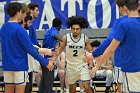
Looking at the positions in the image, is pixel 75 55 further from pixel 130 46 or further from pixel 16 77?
pixel 130 46

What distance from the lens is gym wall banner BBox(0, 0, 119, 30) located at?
11.0 m

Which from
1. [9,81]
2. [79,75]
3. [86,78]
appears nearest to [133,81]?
[9,81]

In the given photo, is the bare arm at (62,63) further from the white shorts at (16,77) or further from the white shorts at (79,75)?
the white shorts at (16,77)

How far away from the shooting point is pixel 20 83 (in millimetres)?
5598

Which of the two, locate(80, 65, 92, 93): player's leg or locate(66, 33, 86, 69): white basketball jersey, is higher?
locate(66, 33, 86, 69): white basketball jersey

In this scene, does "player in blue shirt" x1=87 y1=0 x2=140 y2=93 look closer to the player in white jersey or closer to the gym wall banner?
the player in white jersey

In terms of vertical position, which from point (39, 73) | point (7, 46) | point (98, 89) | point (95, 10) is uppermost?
point (95, 10)

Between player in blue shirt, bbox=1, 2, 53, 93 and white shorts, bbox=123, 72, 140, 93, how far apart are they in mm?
1745

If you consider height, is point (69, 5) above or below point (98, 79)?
above

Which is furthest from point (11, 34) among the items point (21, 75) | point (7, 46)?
point (21, 75)

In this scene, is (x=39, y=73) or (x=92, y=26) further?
(x=92, y=26)

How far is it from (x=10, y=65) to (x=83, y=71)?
8.63 ft

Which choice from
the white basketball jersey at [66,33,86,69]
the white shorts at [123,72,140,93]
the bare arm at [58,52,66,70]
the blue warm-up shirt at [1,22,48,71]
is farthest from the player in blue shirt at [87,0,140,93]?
the bare arm at [58,52,66,70]

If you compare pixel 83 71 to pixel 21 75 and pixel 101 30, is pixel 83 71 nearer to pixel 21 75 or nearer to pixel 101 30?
pixel 21 75
